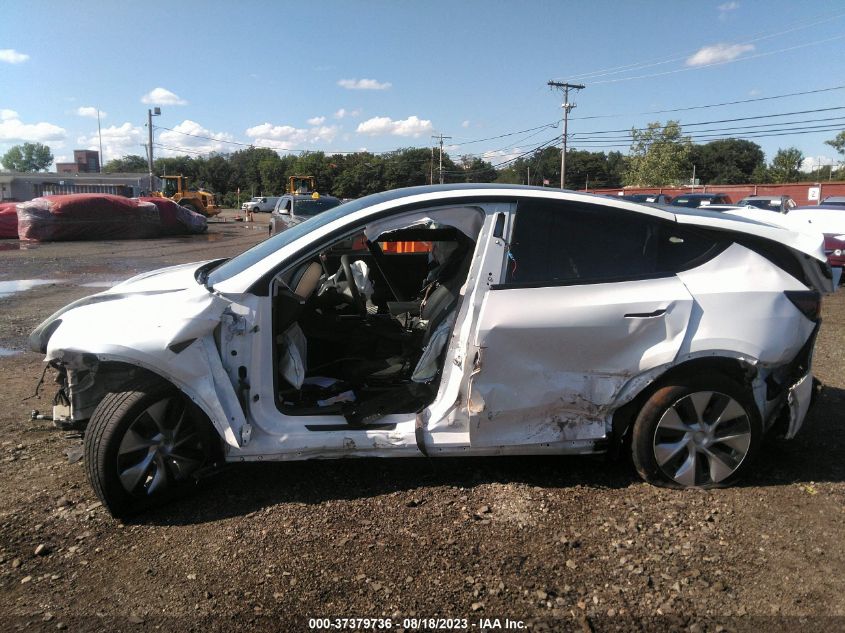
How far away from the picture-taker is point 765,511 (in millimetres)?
3480

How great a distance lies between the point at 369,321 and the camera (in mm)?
4953

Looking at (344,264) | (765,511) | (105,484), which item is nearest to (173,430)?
(105,484)

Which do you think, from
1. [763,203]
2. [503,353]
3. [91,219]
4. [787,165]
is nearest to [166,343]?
[503,353]

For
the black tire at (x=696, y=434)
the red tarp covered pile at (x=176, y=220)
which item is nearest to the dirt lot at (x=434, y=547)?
the black tire at (x=696, y=434)

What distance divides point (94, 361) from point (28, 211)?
2353cm

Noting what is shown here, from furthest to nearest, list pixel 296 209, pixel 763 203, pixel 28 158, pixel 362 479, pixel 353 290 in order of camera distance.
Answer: pixel 28 158 < pixel 763 203 < pixel 296 209 < pixel 353 290 < pixel 362 479

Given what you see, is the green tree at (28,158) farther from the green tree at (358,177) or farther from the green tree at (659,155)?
the green tree at (659,155)

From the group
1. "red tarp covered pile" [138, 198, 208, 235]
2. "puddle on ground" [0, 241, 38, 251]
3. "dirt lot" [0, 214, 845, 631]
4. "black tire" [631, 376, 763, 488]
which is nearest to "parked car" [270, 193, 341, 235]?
"puddle on ground" [0, 241, 38, 251]

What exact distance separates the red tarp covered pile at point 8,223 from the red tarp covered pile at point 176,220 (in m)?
5.10

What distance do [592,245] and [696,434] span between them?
1243mm

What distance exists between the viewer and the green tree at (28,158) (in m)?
139

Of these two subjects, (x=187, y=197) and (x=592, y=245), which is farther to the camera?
(x=187, y=197)

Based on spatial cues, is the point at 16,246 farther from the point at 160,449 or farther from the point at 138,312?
the point at 160,449

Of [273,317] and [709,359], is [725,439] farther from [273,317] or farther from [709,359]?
[273,317]
